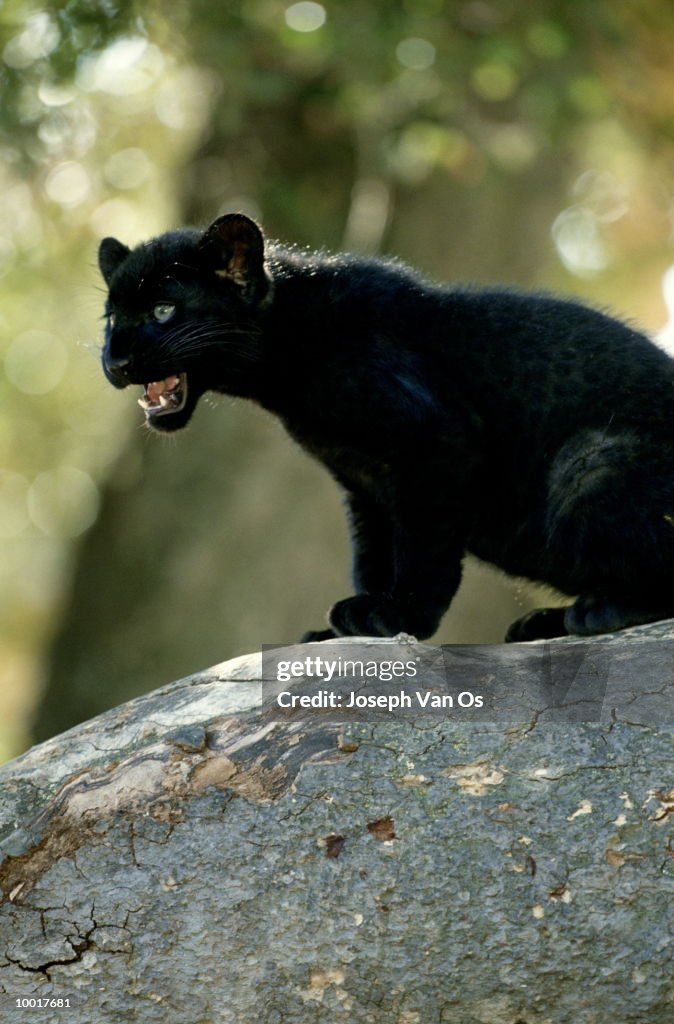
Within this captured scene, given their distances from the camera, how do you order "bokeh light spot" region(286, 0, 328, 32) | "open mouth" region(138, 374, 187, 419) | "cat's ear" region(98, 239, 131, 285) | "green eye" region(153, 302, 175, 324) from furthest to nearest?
1. "bokeh light spot" region(286, 0, 328, 32)
2. "cat's ear" region(98, 239, 131, 285)
3. "open mouth" region(138, 374, 187, 419)
4. "green eye" region(153, 302, 175, 324)

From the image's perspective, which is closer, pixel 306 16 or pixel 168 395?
pixel 168 395

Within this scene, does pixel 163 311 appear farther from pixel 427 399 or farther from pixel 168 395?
pixel 427 399

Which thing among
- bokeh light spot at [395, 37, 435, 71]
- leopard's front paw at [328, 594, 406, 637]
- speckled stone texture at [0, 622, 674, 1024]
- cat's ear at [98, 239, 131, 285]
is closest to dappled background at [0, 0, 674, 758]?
bokeh light spot at [395, 37, 435, 71]

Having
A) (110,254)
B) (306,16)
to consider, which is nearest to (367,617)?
(110,254)

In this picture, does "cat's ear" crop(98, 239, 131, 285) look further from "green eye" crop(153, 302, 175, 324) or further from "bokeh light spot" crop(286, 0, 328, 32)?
"bokeh light spot" crop(286, 0, 328, 32)

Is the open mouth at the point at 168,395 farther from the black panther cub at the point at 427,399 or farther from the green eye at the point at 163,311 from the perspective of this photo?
the green eye at the point at 163,311

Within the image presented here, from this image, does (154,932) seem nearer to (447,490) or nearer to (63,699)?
(447,490)

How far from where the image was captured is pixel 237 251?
5.47 m

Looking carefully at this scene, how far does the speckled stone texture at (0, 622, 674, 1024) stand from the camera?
345 cm

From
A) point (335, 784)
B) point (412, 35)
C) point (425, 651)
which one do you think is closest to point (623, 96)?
point (412, 35)

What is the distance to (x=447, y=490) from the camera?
203 inches

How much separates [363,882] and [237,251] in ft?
9.71

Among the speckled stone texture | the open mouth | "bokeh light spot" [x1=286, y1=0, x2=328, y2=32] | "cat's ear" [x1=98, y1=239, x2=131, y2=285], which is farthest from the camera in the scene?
"bokeh light spot" [x1=286, y1=0, x2=328, y2=32]

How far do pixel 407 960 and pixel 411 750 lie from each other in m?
0.61
